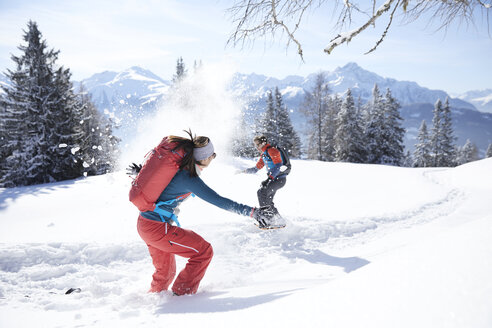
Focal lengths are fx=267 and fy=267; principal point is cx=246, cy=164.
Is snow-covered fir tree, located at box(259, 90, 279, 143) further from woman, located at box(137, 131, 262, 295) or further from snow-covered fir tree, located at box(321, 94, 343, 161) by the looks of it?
woman, located at box(137, 131, 262, 295)

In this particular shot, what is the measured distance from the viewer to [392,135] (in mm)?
31141

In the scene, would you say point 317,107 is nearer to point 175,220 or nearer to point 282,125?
point 282,125

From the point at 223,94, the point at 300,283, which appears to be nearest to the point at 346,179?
the point at 300,283

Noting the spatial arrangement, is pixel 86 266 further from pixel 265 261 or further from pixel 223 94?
pixel 223 94

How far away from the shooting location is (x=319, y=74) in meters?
28.9

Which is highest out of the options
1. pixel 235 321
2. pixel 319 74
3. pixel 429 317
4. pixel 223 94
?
pixel 319 74

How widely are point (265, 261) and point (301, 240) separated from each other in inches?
43.3

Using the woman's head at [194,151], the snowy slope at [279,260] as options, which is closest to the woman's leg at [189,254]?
the snowy slope at [279,260]

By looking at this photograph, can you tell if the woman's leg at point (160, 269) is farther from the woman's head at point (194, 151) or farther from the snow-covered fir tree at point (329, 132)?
the snow-covered fir tree at point (329, 132)

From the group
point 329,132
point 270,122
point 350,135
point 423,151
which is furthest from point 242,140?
point 423,151

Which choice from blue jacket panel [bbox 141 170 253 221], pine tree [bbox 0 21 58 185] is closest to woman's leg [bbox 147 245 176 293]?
blue jacket panel [bbox 141 170 253 221]

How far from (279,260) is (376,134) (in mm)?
30887

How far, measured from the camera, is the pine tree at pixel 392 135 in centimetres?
3097

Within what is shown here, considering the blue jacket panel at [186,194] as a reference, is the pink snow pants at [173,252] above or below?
below
